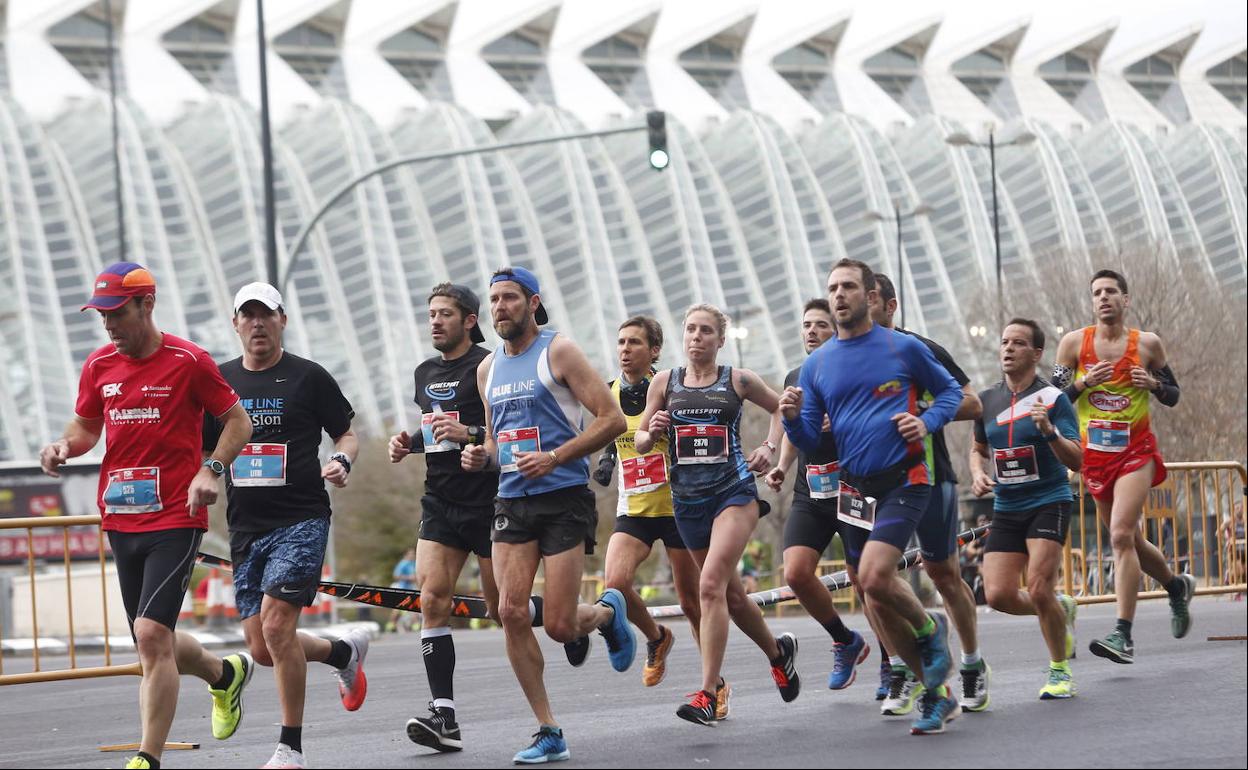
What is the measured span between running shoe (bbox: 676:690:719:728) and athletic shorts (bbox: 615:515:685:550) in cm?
164

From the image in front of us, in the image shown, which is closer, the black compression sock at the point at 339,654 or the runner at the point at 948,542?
the runner at the point at 948,542

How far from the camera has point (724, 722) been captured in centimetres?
922

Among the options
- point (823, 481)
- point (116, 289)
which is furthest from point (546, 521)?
point (823, 481)

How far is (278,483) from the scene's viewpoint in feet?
27.1

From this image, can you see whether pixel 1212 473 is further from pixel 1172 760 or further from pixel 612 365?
pixel 612 365

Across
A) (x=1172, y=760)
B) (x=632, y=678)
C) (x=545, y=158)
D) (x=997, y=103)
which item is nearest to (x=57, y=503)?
(x=632, y=678)

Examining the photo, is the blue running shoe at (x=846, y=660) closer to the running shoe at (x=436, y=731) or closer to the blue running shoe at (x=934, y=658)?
the blue running shoe at (x=934, y=658)

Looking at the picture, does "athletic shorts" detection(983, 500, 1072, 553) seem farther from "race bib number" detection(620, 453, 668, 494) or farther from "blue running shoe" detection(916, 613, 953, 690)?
"blue running shoe" detection(916, 613, 953, 690)

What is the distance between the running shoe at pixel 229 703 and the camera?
29.1ft

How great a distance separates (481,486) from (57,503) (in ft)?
61.7

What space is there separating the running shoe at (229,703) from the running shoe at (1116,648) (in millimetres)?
4620

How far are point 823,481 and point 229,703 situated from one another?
3.07 metres

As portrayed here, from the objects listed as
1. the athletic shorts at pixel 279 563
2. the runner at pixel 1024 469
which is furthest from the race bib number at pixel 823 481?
the athletic shorts at pixel 279 563

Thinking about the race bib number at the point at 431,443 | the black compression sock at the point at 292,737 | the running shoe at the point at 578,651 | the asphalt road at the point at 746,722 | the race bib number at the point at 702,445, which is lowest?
the asphalt road at the point at 746,722
